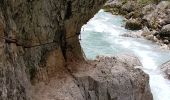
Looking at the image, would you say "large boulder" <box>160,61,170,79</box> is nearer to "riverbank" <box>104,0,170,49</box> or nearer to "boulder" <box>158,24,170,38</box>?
"riverbank" <box>104,0,170,49</box>

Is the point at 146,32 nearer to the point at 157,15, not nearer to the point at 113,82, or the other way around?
the point at 157,15

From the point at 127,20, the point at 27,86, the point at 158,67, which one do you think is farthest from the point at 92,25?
the point at 27,86

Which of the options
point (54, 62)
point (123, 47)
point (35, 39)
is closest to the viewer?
point (35, 39)

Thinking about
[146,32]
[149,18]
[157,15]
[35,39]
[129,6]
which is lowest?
[146,32]

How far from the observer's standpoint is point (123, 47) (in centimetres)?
3597

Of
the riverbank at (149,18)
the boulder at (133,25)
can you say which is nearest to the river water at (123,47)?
the boulder at (133,25)

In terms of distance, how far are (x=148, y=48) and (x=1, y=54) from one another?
25.4 meters

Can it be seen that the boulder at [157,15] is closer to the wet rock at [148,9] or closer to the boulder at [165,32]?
the wet rock at [148,9]

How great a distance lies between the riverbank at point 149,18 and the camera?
39.2m

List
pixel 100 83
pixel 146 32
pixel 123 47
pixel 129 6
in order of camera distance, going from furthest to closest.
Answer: pixel 129 6
pixel 146 32
pixel 123 47
pixel 100 83

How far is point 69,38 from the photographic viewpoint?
714 inches

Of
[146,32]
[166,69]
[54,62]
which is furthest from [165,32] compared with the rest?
[54,62]

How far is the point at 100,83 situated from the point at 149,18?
27.7 m

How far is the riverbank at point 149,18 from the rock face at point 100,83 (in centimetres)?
1815
